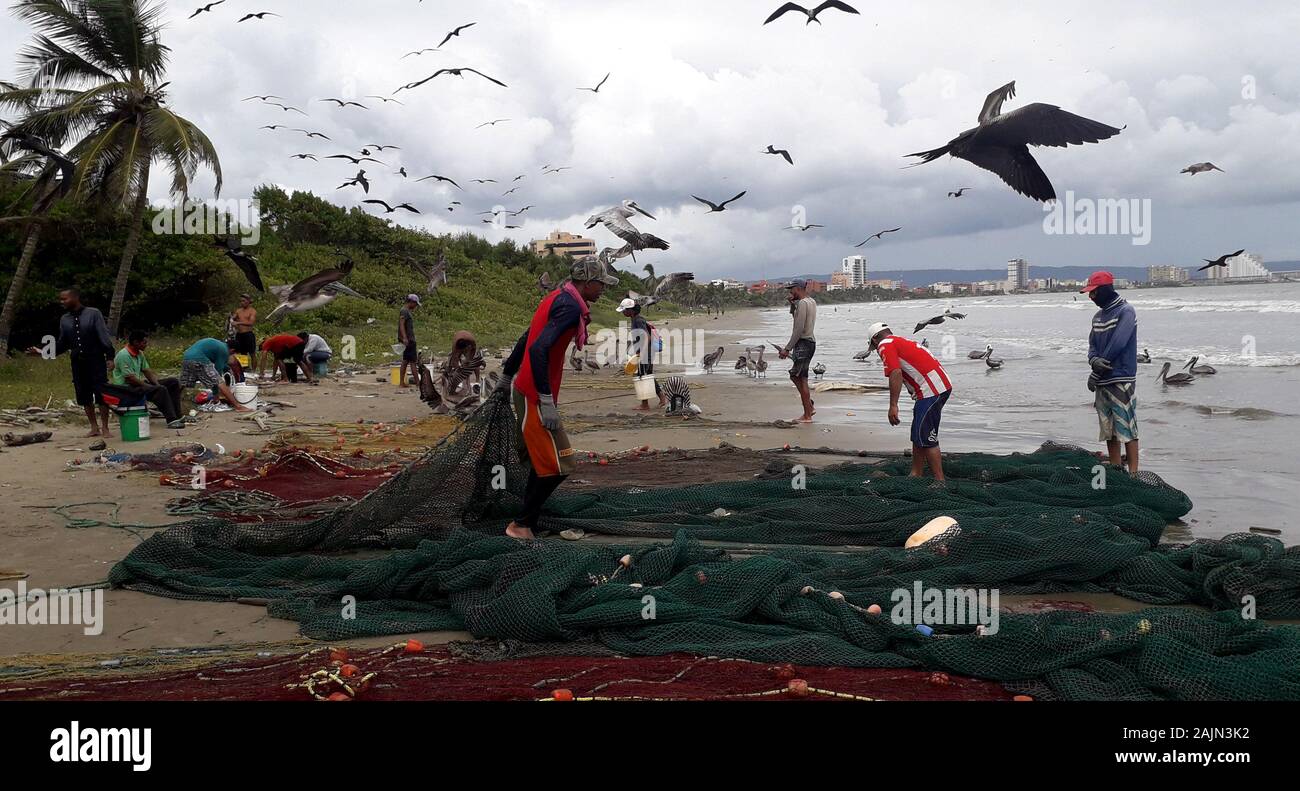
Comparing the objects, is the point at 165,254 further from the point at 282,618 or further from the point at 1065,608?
the point at 1065,608

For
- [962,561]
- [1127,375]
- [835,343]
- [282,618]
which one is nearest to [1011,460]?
[1127,375]

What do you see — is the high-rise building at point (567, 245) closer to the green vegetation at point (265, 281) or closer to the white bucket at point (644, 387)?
the green vegetation at point (265, 281)

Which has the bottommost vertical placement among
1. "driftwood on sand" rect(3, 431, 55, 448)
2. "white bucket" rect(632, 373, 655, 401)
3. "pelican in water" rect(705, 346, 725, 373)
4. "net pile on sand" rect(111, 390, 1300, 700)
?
"net pile on sand" rect(111, 390, 1300, 700)

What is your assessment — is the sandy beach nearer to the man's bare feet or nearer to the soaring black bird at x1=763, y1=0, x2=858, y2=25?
the man's bare feet

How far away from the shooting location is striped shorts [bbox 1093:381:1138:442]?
25.7 ft

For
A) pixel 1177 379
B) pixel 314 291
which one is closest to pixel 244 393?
pixel 314 291

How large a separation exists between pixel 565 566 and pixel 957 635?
5.81 feet

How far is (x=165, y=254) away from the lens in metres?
22.1

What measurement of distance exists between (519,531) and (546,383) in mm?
978

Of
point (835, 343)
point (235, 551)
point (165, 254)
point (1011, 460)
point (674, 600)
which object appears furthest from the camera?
point (835, 343)

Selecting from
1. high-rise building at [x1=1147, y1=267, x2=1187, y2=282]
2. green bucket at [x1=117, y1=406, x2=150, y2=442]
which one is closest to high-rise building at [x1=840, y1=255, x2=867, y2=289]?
green bucket at [x1=117, y1=406, x2=150, y2=442]

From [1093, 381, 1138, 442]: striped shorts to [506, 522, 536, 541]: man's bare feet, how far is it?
5129mm

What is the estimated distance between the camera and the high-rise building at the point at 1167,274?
98562 millimetres

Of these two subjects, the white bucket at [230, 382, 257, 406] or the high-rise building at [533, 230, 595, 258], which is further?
the high-rise building at [533, 230, 595, 258]
